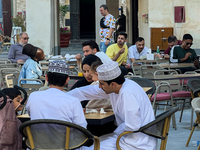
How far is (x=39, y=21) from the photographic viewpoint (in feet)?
50.0

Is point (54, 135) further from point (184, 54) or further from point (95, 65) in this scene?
point (184, 54)

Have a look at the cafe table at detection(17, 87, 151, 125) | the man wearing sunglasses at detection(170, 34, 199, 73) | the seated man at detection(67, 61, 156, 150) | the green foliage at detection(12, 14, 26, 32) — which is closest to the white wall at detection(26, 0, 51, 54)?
the green foliage at detection(12, 14, 26, 32)

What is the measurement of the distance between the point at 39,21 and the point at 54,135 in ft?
41.7

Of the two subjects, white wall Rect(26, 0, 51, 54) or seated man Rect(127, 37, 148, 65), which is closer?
seated man Rect(127, 37, 148, 65)

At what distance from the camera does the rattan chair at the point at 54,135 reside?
2873 millimetres

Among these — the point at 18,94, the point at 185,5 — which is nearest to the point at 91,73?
the point at 18,94

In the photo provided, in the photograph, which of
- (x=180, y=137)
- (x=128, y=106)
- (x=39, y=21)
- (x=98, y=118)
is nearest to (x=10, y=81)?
(x=180, y=137)

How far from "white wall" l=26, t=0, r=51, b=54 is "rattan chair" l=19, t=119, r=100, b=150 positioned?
12497 mm

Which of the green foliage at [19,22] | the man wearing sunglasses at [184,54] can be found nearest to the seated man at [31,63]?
the man wearing sunglasses at [184,54]

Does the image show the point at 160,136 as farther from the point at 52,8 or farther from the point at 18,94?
the point at 52,8

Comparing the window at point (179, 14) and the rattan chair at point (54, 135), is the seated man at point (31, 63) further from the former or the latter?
the window at point (179, 14)

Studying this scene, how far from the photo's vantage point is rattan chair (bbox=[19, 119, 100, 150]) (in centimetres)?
287

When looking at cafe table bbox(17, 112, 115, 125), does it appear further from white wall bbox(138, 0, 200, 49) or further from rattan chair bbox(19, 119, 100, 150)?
white wall bbox(138, 0, 200, 49)

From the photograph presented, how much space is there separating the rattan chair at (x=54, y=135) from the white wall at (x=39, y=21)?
1250 cm
